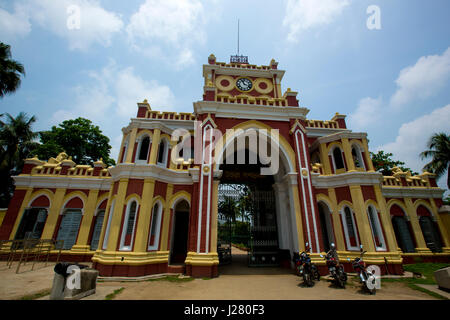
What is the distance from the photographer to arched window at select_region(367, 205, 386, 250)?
1016 cm

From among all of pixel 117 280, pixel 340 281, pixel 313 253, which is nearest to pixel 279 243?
pixel 313 253

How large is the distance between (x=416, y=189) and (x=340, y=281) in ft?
41.5

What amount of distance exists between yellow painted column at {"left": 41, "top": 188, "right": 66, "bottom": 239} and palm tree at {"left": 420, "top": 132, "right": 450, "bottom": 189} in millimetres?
31016

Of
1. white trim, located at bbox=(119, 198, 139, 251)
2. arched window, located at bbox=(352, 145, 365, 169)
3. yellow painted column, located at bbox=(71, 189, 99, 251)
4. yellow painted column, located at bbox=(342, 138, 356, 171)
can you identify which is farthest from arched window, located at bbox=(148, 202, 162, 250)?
arched window, located at bbox=(352, 145, 365, 169)

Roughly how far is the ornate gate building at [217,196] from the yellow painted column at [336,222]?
6 centimetres

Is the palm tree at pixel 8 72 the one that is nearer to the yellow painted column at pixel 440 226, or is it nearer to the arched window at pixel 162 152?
the arched window at pixel 162 152

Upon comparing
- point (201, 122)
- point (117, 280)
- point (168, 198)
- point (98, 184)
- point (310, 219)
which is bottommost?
point (117, 280)

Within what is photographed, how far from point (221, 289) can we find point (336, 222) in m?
8.07

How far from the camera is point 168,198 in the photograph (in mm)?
A: 10891

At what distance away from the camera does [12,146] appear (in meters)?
17.6

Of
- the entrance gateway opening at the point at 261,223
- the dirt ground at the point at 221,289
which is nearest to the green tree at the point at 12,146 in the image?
the dirt ground at the point at 221,289

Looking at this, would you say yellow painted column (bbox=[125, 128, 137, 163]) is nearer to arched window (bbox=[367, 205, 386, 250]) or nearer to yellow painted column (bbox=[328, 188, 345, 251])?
yellow painted column (bbox=[328, 188, 345, 251])

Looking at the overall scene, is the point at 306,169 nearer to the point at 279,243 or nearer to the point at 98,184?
the point at 279,243
